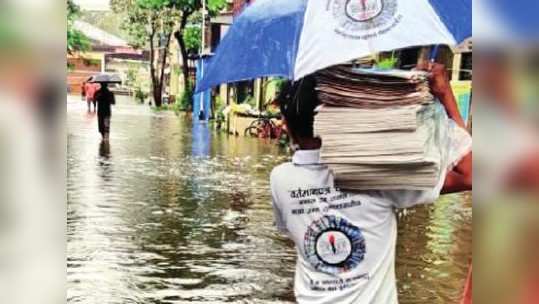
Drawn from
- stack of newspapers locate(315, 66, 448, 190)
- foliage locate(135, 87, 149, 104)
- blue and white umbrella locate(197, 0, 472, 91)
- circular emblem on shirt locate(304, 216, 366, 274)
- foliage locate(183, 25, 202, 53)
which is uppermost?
foliage locate(183, 25, 202, 53)

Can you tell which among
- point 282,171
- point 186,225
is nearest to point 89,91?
point 186,225

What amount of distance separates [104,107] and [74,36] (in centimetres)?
162

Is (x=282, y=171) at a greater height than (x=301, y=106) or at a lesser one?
lesser

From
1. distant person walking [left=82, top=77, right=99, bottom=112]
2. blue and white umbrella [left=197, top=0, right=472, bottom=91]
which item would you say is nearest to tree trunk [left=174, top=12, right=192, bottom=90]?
distant person walking [left=82, top=77, right=99, bottom=112]

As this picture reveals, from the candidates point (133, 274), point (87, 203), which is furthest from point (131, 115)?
point (133, 274)

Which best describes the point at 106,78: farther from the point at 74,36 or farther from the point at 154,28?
the point at 74,36

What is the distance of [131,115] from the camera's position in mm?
5895

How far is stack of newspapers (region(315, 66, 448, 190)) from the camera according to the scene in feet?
4.68

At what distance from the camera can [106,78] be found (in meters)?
5.16

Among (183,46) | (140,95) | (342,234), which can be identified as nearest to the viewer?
(342,234)

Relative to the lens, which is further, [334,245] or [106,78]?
[106,78]

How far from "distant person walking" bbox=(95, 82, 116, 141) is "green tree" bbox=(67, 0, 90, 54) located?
51 cm

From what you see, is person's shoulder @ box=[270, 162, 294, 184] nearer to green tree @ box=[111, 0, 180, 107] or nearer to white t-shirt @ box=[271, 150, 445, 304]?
white t-shirt @ box=[271, 150, 445, 304]
